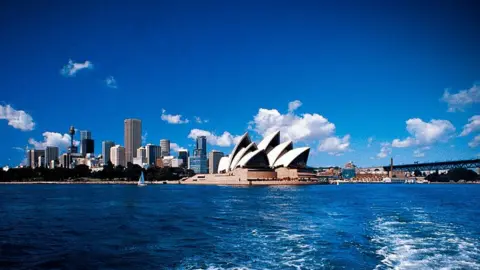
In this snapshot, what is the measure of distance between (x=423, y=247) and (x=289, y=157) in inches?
3570

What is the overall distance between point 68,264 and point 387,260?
992 cm

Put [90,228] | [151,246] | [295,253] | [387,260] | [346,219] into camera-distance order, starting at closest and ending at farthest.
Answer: [387,260], [295,253], [151,246], [90,228], [346,219]

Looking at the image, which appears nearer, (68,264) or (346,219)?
(68,264)

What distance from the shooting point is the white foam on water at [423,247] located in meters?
12.7

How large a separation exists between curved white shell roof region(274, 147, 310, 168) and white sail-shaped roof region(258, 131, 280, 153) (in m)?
3.94

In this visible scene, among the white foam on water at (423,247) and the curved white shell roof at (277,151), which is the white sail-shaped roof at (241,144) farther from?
the white foam on water at (423,247)

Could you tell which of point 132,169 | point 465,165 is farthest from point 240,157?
point 465,165

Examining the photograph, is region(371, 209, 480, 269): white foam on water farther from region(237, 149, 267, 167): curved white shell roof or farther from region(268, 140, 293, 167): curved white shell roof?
region(268, 140, 293, 167): curved white shell roof

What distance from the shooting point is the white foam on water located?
1272cm

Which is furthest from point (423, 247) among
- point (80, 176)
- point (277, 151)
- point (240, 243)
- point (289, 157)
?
point (80, 176)

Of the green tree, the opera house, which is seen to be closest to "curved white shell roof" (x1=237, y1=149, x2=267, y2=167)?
the opera house

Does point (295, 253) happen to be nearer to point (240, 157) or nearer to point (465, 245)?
point (465, 245)

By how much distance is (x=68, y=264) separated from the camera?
41.3 ft

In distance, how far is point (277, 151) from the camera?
107m
